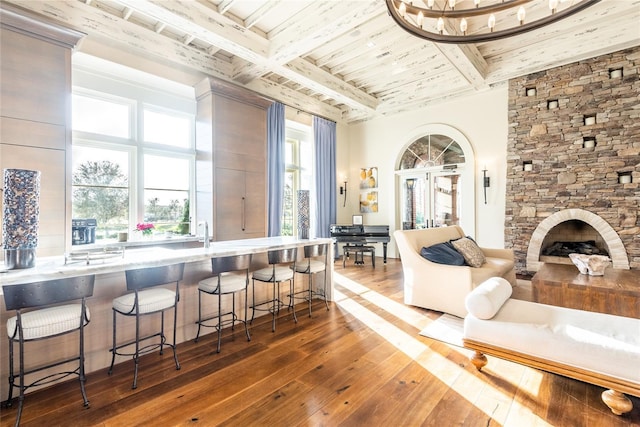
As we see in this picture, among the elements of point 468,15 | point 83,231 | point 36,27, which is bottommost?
point 83,231

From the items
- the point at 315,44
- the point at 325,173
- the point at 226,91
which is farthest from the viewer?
the point at 325,173

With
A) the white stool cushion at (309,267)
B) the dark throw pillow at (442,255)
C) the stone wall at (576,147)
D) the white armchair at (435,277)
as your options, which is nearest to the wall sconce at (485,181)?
the stone wall at (576,147)

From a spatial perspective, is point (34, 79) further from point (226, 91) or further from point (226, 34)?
point (226, 91)

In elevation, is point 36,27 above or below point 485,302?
above

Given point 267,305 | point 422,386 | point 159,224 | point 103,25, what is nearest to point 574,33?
point 422,386

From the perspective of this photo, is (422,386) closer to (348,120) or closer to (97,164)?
(97,164)

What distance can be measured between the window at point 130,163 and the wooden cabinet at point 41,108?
2.78 ft

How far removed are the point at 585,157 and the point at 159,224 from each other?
6.86 meters

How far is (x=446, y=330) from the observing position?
304 cm

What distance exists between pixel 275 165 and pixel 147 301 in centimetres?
413

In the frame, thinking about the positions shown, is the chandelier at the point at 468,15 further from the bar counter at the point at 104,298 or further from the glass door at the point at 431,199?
the glass door at the point at 431,199

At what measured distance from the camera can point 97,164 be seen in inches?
167

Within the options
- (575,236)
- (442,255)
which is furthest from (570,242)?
(442,255)

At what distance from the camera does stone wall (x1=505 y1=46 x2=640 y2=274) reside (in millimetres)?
4555
